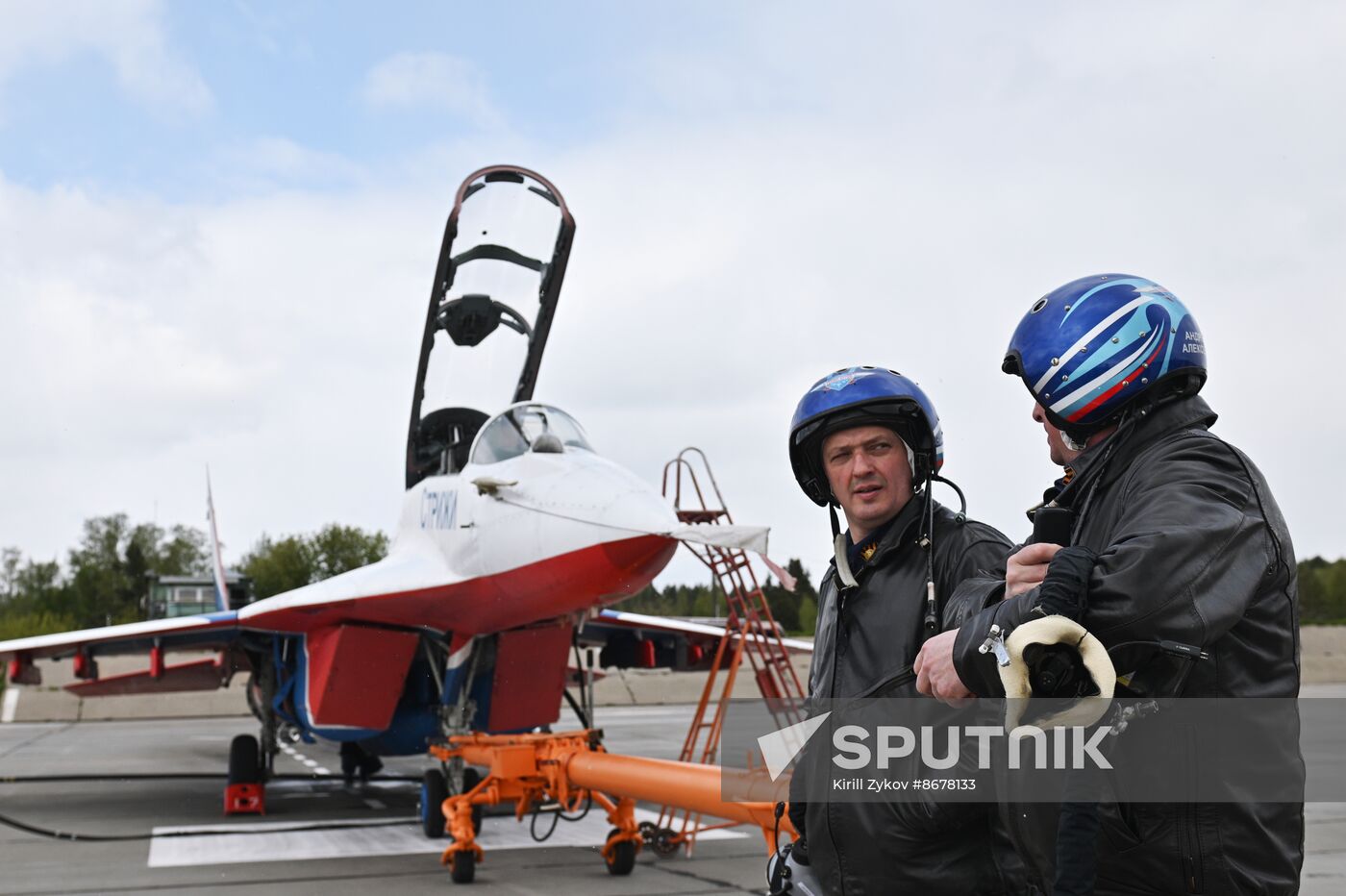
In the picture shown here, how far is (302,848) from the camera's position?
884cm

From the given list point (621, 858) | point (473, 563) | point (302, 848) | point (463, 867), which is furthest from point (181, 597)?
point (621, 858)

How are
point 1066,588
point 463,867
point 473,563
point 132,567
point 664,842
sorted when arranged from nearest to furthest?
1. point 1066,588
2. point 463,867
3. point 664,842
4. point 473,563
5. point 132,567

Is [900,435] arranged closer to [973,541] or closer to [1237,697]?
[973,541]

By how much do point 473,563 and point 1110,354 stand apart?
6.81m

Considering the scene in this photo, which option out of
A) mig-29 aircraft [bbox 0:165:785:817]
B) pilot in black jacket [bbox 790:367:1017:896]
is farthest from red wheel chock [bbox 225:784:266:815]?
pilot in black jacket [bbox 790:367:1017:896]

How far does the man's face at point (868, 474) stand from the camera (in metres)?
2.66

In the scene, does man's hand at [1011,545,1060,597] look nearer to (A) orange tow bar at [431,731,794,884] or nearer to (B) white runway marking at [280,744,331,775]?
(A) orange tow bar at [431,731,794,884]

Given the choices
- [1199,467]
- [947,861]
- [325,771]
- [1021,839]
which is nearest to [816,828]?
[947,861]

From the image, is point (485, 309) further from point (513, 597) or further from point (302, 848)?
point (302, 848)

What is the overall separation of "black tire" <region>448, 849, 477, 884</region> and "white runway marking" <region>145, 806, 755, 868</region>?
4.90ft

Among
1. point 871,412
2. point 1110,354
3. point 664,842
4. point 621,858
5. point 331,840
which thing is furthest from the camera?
point 331,840

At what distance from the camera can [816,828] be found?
247cm

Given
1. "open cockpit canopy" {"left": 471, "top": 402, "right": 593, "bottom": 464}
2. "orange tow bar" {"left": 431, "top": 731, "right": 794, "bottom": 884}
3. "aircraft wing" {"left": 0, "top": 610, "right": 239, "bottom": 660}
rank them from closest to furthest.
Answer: "orange tow bar" {"left": 431, "top": 731, "right": 794, "bottom": 884}, "open cockpit canopy" {"left": 471, "top": 402, "right": 593, "bottom": 464}, "aircraft wing" {"left": 0, "top": 610, "right": 239, "bottom": 660}

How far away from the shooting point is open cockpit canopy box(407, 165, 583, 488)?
33.0ft
